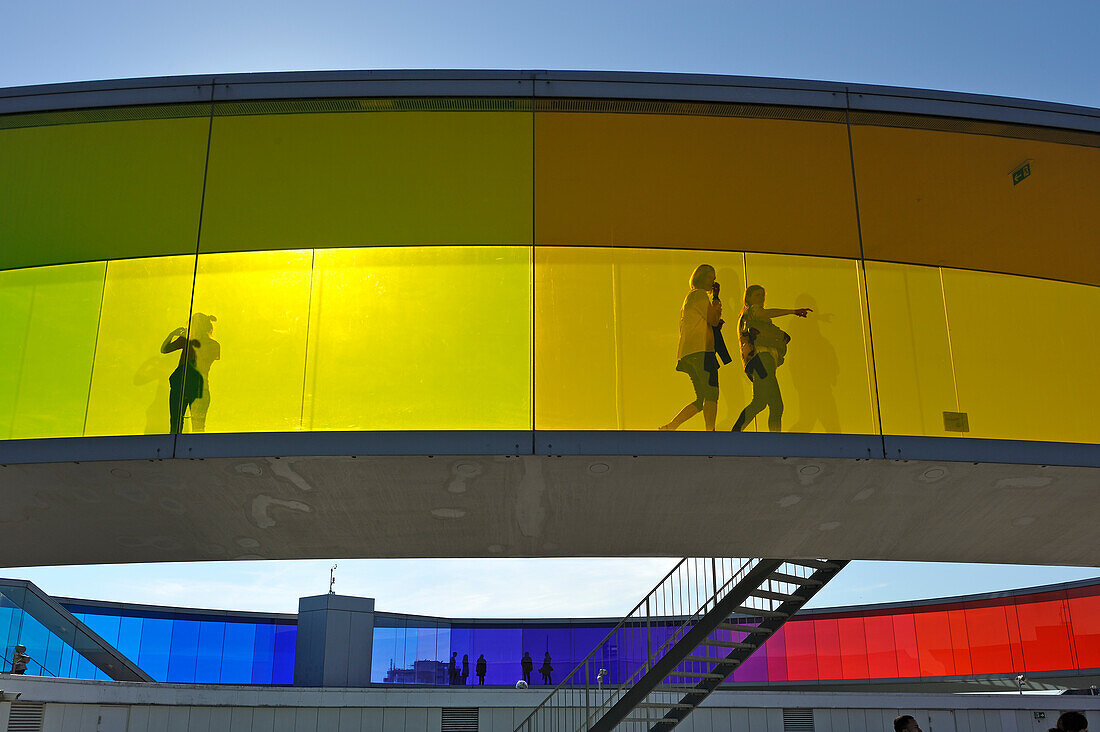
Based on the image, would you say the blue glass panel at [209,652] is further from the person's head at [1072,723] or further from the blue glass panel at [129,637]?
the person's head at [1072,723]

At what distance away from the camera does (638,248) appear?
419 inches

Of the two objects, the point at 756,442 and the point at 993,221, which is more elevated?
the point at 993,221

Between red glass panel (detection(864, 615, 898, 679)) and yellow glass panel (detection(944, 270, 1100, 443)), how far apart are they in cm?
2471

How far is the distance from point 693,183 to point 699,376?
2.38 m

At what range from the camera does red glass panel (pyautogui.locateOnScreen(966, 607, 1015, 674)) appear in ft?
102

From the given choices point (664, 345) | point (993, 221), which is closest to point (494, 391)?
point (664, 345)

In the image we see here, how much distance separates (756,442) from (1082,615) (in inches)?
1003

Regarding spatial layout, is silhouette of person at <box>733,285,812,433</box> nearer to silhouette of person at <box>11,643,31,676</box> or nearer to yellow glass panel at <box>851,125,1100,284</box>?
yellow glass panel at <box>851,125,1100,284</box>

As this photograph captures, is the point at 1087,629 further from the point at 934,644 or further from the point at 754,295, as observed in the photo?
the point at 754,295

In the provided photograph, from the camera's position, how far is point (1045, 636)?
30375mm

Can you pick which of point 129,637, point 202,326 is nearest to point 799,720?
point 202,326

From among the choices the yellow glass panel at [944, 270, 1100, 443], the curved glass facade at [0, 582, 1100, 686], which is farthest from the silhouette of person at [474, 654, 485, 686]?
the yellow glass panel at [944, 270, 1100, 443]

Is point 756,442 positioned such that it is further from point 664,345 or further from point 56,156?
point 56,156

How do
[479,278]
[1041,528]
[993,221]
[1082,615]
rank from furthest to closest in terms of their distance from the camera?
[1082,615]
[1041,528]
[993,221]
[479,278]
